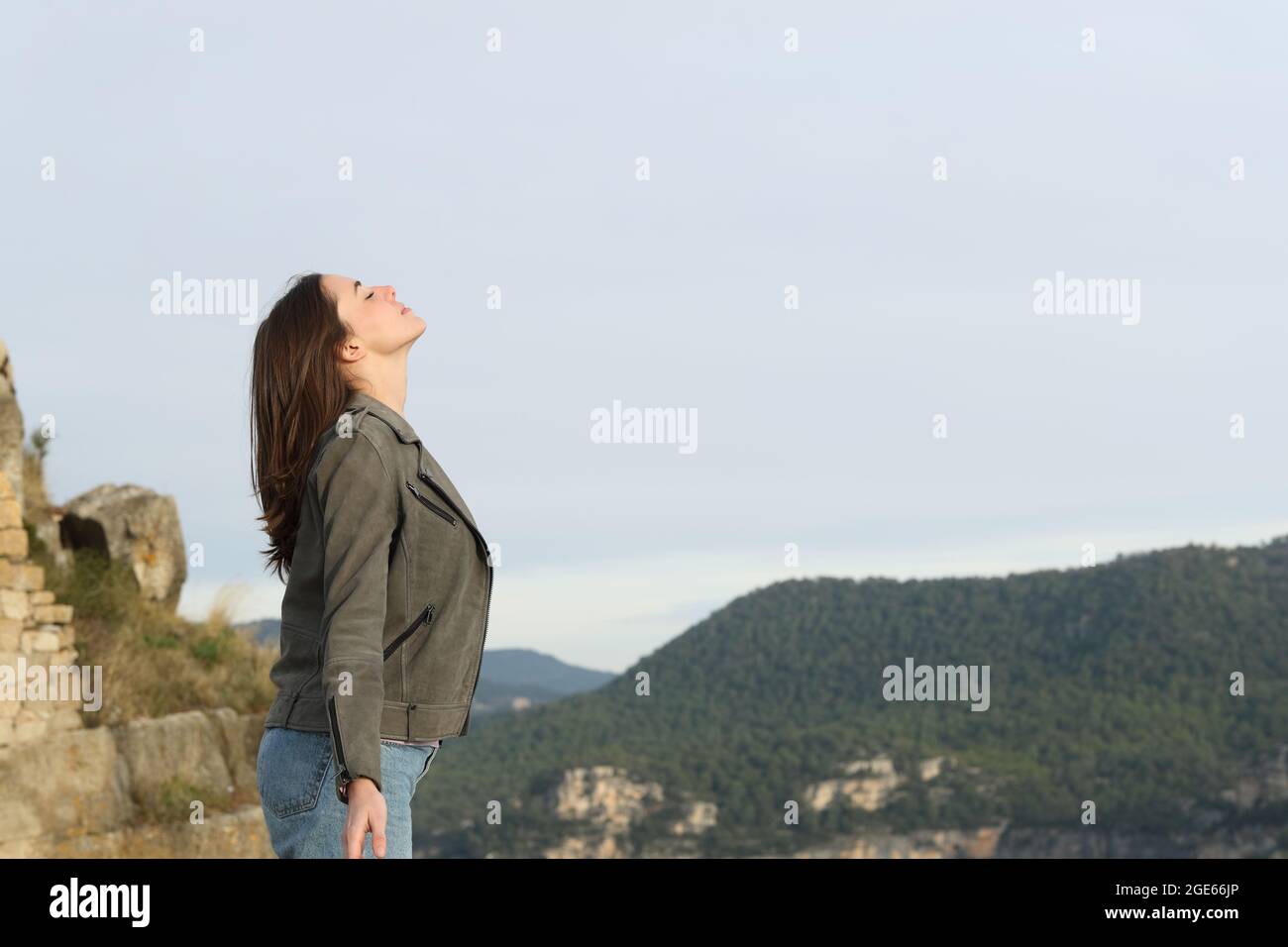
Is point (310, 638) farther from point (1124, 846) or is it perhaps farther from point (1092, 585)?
point (1092, 585)

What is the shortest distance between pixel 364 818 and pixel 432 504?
1.75ft

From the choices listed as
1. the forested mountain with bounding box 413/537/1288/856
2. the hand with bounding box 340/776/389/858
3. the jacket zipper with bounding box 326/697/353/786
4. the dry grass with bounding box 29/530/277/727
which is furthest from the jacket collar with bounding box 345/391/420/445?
the forested mountain with bounding box 413/537/1288/856

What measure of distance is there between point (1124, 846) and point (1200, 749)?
240 inches

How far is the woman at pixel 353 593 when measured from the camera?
6.76 feet

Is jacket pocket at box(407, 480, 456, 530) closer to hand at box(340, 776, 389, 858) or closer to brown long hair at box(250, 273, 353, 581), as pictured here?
brown long hair at box(250, 273, 353, 581)

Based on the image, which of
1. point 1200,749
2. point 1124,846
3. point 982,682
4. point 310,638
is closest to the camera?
Result: point 310,638

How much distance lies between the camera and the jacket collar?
2.28 m

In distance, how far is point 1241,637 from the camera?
182 ft

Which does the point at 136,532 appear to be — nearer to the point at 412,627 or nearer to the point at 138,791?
the point at 138,791

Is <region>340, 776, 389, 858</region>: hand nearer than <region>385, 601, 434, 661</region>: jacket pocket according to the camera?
Yes

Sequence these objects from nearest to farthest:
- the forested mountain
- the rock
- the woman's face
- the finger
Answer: the finger
the woman's face
the rock
the forested mountain

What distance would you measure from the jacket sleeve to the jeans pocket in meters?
0.08
